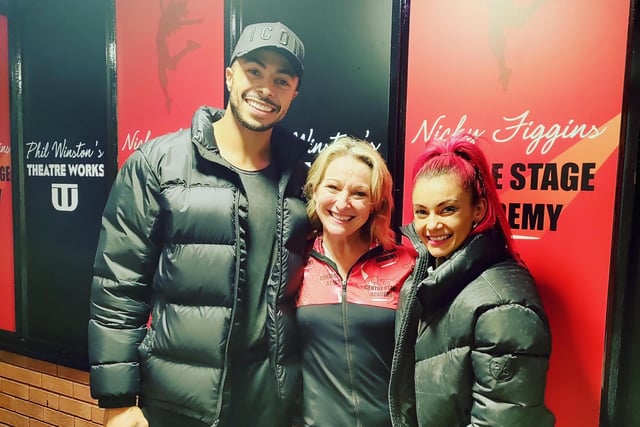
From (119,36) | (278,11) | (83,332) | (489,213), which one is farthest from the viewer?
(83,332)

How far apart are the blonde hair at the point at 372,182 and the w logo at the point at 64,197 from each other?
5.05 feet

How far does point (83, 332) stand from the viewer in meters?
2.48

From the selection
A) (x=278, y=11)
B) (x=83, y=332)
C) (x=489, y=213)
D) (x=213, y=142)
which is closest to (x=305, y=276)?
(x=213, y=142)

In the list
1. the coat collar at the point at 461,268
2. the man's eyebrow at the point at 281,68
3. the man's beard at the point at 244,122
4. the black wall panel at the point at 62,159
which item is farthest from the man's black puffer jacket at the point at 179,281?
the black wall panel at the point at 62,159

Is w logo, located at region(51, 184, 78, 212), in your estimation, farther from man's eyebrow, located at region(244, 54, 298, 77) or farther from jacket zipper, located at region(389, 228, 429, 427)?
jacket zipper, located at region(389, 228, 429, 427)

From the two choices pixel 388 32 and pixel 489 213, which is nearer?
pixel 489 213

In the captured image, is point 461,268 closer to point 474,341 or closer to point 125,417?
point 474,341

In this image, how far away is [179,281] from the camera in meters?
1.50

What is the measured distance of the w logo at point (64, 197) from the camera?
98.0 inches

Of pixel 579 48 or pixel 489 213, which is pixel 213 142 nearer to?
pixel 489 213

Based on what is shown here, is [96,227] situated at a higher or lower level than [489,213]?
lower

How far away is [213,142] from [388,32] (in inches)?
31.4

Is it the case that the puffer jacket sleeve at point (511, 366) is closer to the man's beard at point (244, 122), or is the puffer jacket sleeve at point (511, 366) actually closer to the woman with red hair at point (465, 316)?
the woman with red hair at point (465, 316)

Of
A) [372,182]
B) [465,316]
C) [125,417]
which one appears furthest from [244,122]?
[125,417]
